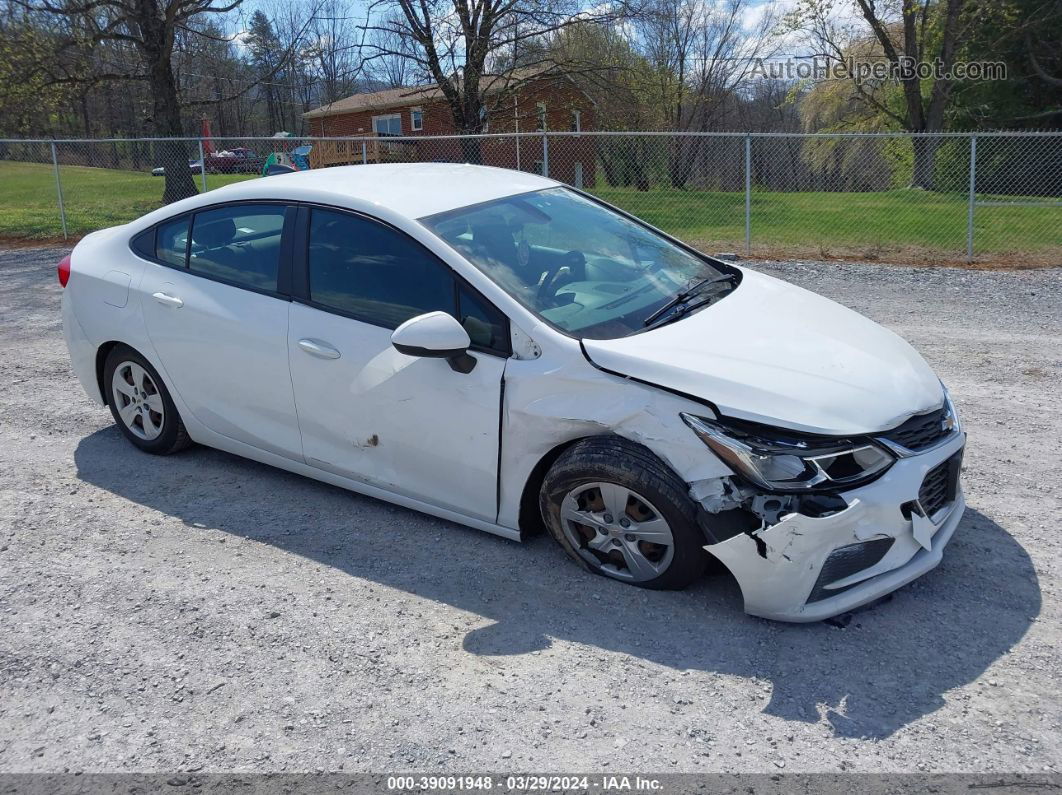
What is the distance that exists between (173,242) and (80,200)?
19150mm

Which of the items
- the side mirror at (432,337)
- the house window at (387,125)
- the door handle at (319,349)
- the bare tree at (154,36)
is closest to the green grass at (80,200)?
the bare tree at (154,36)

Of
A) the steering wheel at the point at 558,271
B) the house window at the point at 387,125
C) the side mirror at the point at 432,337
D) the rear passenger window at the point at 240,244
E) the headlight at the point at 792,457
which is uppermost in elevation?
the house window at the point at 387,125

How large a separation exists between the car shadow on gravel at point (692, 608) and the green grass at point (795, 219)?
33.5 feet

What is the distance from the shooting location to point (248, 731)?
9.76ft

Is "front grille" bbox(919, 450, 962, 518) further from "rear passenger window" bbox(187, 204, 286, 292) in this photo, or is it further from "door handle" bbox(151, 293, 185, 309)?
"door handle" bbox(151, 293, 185, 309)

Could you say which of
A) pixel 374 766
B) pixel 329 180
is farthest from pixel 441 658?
pixel 329 180

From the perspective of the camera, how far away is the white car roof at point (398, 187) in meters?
4.35

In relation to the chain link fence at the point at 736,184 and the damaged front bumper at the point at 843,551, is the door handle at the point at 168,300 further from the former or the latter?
the chain link fence at the point at 736,184

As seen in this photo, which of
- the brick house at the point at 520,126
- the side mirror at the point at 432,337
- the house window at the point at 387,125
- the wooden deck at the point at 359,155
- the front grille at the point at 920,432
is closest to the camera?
the front grille at the point at 920,432

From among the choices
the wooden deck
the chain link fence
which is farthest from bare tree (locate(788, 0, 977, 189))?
the wooden deck

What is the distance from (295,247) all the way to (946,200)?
1799 cm

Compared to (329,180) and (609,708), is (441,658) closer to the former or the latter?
(609,708)

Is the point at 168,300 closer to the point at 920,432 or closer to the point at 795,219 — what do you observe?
the point at 920,432

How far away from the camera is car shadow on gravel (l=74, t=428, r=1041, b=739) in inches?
123
